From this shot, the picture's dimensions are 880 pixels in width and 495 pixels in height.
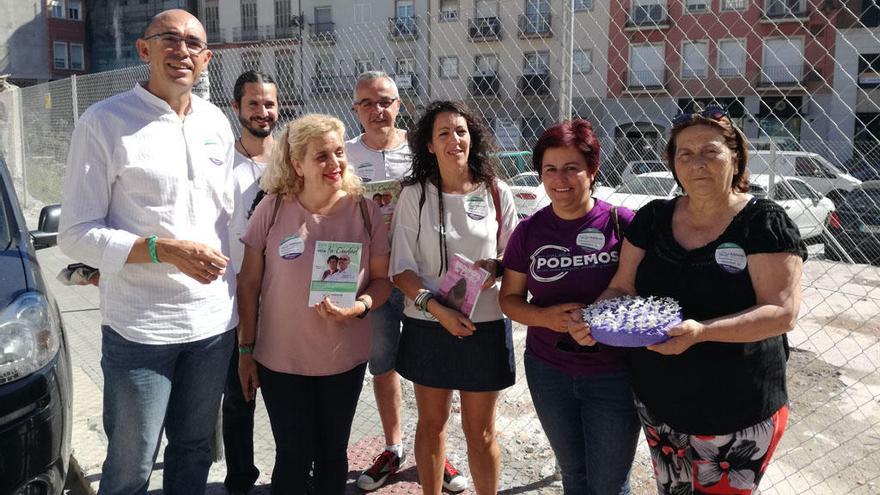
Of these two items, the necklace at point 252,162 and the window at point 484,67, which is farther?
the window at point 484,67

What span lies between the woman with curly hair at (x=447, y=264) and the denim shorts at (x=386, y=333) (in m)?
0.64

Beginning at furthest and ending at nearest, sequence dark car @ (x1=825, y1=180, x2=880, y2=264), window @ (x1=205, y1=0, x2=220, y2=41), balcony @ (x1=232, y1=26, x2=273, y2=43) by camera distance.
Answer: window @ (x1=205, y1=0, x2=220, y2=41) < balcony @ (x1=232, y1=26, x2=273, y2=43) < dark car @ (x1=825, y1=180, x2=880, y2=264)

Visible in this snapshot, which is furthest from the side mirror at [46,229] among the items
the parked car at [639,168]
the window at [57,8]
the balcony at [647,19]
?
the window at [57,8]

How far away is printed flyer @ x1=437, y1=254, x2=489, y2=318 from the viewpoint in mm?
2666

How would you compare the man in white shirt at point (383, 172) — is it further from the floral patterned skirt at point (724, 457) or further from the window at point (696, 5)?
the window at point (696, 5)

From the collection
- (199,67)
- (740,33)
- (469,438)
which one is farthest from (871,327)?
(740,33)

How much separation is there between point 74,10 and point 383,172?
185 ft

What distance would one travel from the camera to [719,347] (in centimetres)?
212

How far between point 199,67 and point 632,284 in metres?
1.78

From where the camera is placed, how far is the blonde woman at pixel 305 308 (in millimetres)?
2684

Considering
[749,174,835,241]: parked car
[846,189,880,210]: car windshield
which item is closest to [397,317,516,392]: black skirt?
[749,174,835,241]: parked car

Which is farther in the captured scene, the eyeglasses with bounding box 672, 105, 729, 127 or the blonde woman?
the blonde woman

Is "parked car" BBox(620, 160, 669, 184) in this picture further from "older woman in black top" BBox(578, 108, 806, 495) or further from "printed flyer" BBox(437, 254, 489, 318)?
"older woman in black top" BBox(578, 108, 806, 495)

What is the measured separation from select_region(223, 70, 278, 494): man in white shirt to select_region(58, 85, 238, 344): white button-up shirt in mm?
719
